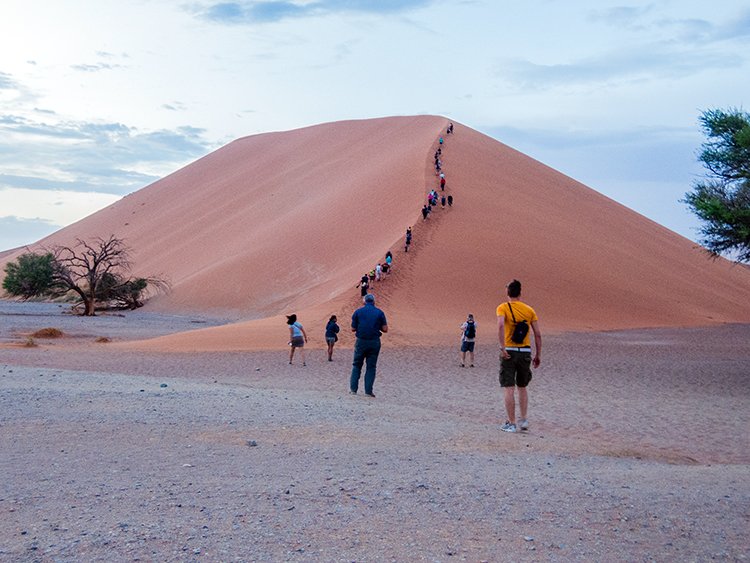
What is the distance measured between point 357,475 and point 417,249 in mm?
33883

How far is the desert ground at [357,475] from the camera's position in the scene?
5594 mm

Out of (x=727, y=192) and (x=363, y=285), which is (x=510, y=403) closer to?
(x=727, y=192)

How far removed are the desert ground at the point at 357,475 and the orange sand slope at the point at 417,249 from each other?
13.5m

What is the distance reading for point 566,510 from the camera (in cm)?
648

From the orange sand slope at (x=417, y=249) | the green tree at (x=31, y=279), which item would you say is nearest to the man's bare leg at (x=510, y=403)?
the orange sand slope at (x=417, y=249)

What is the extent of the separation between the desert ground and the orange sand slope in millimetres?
13515

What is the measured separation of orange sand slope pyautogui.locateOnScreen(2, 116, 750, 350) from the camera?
3675 cm

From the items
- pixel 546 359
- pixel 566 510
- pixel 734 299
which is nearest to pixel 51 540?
pixel 566 510

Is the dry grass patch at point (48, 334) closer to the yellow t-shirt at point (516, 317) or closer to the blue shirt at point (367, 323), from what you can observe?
the blue shirt at point (367, 323)

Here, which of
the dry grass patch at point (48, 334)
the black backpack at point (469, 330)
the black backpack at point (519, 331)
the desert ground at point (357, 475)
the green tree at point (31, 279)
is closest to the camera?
the desert ground at point (357, 475)

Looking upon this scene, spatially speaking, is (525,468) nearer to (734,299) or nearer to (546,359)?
(546,359)

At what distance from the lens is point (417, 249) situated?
41062 millimetres

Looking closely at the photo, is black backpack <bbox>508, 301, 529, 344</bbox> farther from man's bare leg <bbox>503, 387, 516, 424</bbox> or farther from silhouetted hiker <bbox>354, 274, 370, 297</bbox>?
silhouetted hiker <bbox>354, 274, 370, 297</bbox>

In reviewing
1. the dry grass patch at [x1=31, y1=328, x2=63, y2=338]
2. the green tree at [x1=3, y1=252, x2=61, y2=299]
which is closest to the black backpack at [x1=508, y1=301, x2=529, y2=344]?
the dry grass patch at [x1=31, y1=328, x2=63, y2=338]
